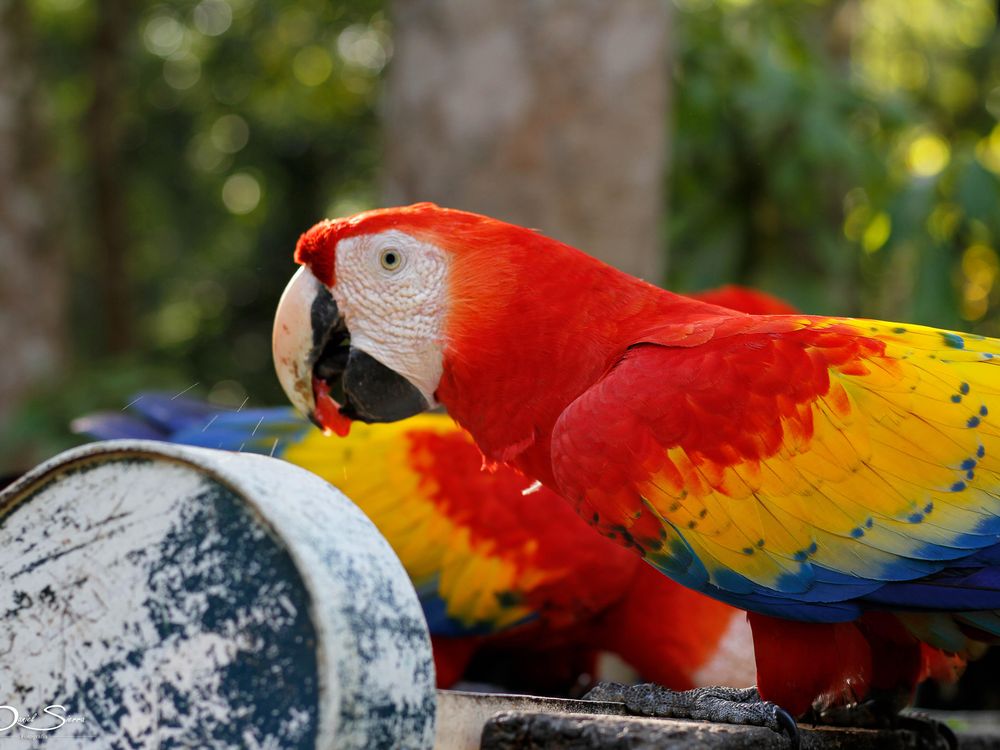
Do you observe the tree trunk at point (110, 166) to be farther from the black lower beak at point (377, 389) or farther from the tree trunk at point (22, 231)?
the black lower beak at point (377, 389)

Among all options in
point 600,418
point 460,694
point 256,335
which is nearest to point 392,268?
point 600,418

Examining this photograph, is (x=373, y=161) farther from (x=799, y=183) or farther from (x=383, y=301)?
(x=383, y=301)

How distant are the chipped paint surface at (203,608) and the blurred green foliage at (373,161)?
3.41m

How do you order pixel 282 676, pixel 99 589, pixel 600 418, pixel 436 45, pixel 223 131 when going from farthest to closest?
pixel 223 131 → pixel 436 45 → pixel 600 418 → pixel 99 589 → pixel 282 676

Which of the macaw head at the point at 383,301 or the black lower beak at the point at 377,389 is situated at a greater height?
the macaw head at the point at 383,301

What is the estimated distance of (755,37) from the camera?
567 centimetres

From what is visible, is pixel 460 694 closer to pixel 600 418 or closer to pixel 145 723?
pixel 600 418

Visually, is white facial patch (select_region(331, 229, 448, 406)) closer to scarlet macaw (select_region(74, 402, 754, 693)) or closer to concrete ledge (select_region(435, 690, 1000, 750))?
concrete ledge (select_region(435, 690, 1000, 750))

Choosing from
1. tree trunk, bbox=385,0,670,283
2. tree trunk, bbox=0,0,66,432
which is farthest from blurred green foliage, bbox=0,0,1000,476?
tree trunk, bbox=385,0,670,283

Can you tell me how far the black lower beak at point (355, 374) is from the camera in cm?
213

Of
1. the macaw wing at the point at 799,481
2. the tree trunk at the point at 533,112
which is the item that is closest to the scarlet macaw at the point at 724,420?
the macaw wing at the point at 799,481

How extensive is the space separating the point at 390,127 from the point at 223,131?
5739 mm

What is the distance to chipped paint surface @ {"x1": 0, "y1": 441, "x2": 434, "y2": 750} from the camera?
121 centimetres

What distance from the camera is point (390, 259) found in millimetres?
2100
